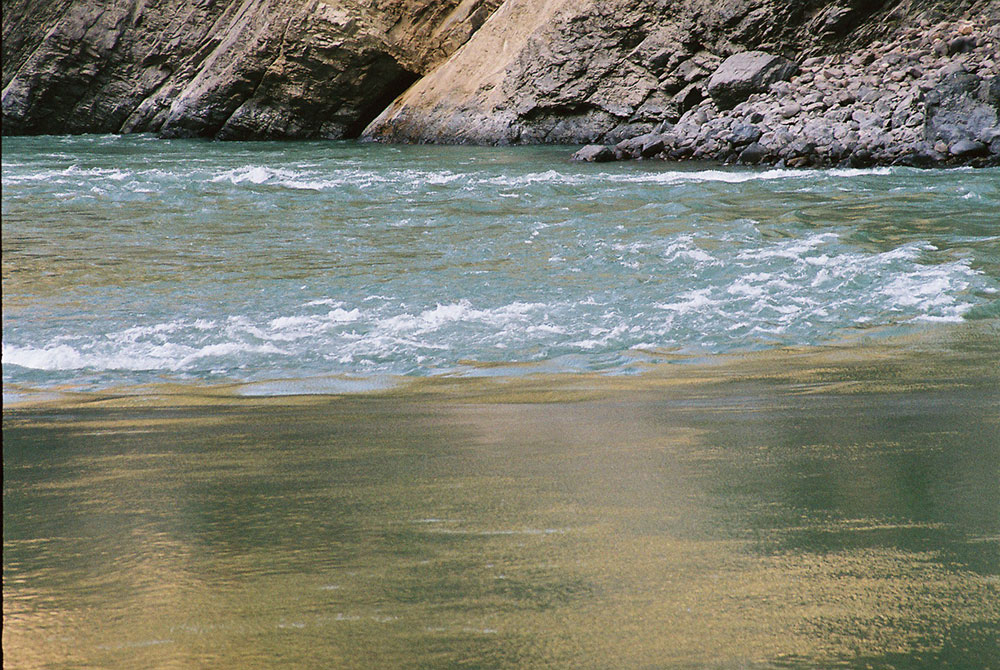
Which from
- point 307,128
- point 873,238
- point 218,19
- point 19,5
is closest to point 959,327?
point 873,238

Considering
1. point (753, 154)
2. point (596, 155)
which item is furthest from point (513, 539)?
point (596, 155)

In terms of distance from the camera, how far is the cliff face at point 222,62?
23.0 meters

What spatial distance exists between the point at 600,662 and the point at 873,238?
6.80 m

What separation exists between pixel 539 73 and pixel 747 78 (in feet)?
15.4

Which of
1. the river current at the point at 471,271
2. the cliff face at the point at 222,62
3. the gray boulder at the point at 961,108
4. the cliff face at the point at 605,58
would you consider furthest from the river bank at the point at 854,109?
the cliff face at the point at 222,62

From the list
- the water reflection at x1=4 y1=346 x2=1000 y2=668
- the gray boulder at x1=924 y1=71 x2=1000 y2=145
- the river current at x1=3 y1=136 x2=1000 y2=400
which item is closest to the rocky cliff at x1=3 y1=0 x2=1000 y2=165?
the gray boulder at x1=924 y1=71 x2=1000 y2=145

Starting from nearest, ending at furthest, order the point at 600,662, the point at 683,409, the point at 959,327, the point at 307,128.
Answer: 1. the point at 600,662
2. the point at 683,409
3. the point at 959,327
4. the point at 307,128

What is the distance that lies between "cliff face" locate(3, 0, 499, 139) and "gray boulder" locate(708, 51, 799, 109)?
8385 mm

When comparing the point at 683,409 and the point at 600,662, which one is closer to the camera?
the point at 600,662

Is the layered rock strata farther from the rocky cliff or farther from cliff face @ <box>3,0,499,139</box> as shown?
cliff face @ <box>3,0,499,139</box>

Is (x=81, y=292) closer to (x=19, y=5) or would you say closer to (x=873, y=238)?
(x=873, y=238)

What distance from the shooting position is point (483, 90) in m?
20.4

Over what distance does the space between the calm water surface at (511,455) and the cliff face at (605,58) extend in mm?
10797

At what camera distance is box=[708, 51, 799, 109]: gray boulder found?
54.3 ft
